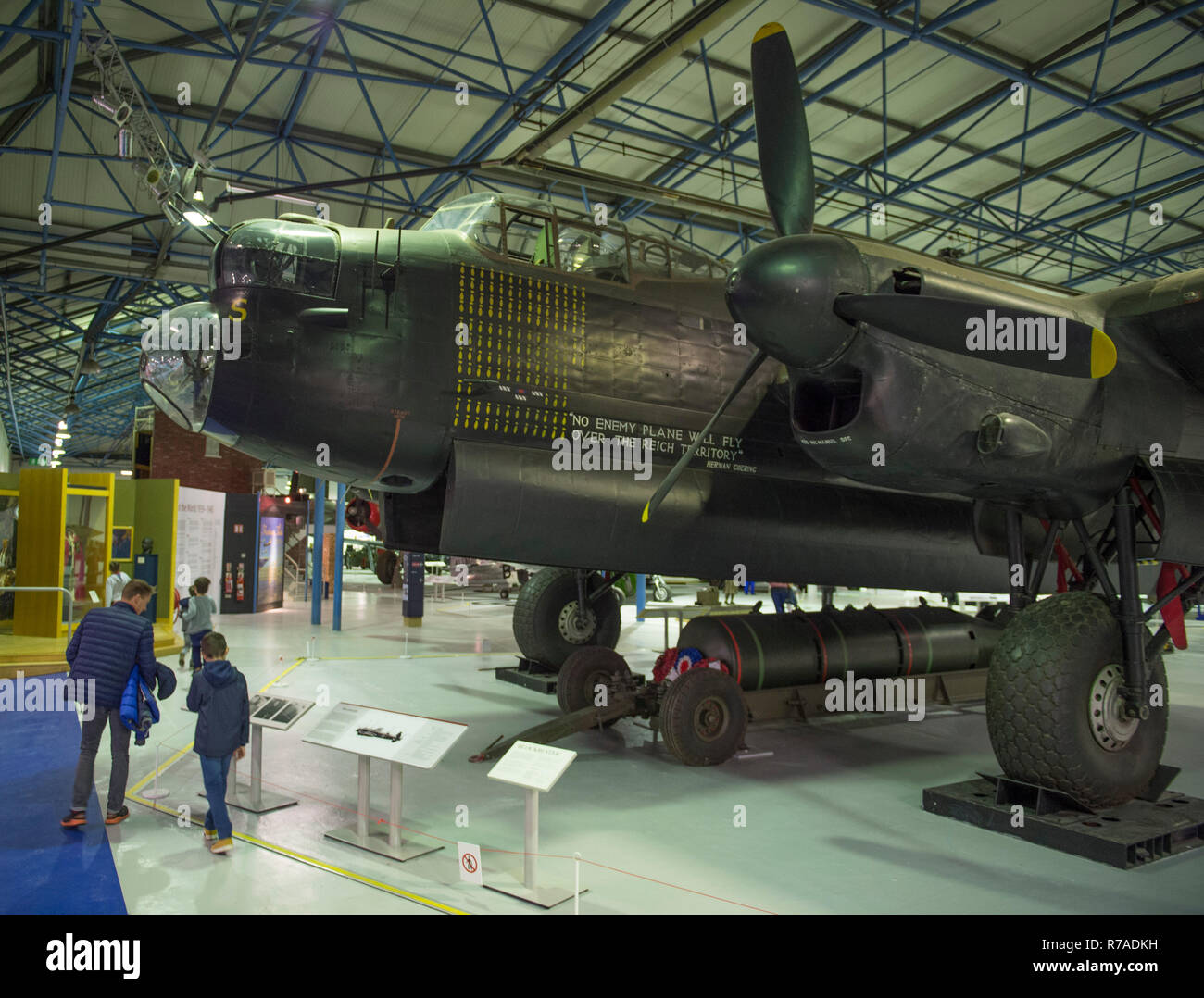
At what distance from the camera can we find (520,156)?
11.2 m

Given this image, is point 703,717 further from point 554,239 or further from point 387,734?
point 554,239

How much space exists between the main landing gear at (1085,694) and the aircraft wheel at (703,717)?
2243 millimetres

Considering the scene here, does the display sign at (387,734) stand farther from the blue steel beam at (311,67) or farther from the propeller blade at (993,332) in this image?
the blue steel beam at (311,67)

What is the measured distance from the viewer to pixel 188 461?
2436cm

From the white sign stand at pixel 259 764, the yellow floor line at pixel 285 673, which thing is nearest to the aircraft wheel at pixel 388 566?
the yellow floor line at pixel 285 673

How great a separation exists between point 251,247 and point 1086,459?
21.7 feet

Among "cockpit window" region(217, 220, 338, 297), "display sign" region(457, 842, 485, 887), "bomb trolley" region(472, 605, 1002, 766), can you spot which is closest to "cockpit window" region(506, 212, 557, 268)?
"cockpit window" region(217, 220, 338, 297)

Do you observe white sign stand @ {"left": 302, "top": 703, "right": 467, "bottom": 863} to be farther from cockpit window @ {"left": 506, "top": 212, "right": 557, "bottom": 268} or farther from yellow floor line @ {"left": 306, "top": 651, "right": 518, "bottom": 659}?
yellow floor line @ {"left": 306, "top": 651, "right": 518, "bottom": 659}

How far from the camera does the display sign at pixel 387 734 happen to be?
4.99 metres

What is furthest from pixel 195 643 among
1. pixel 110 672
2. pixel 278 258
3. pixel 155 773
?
pixel 278 258

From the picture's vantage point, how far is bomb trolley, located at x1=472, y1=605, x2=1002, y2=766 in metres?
7.32

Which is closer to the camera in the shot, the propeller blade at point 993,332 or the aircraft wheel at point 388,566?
the propeller blade at point 993,332
